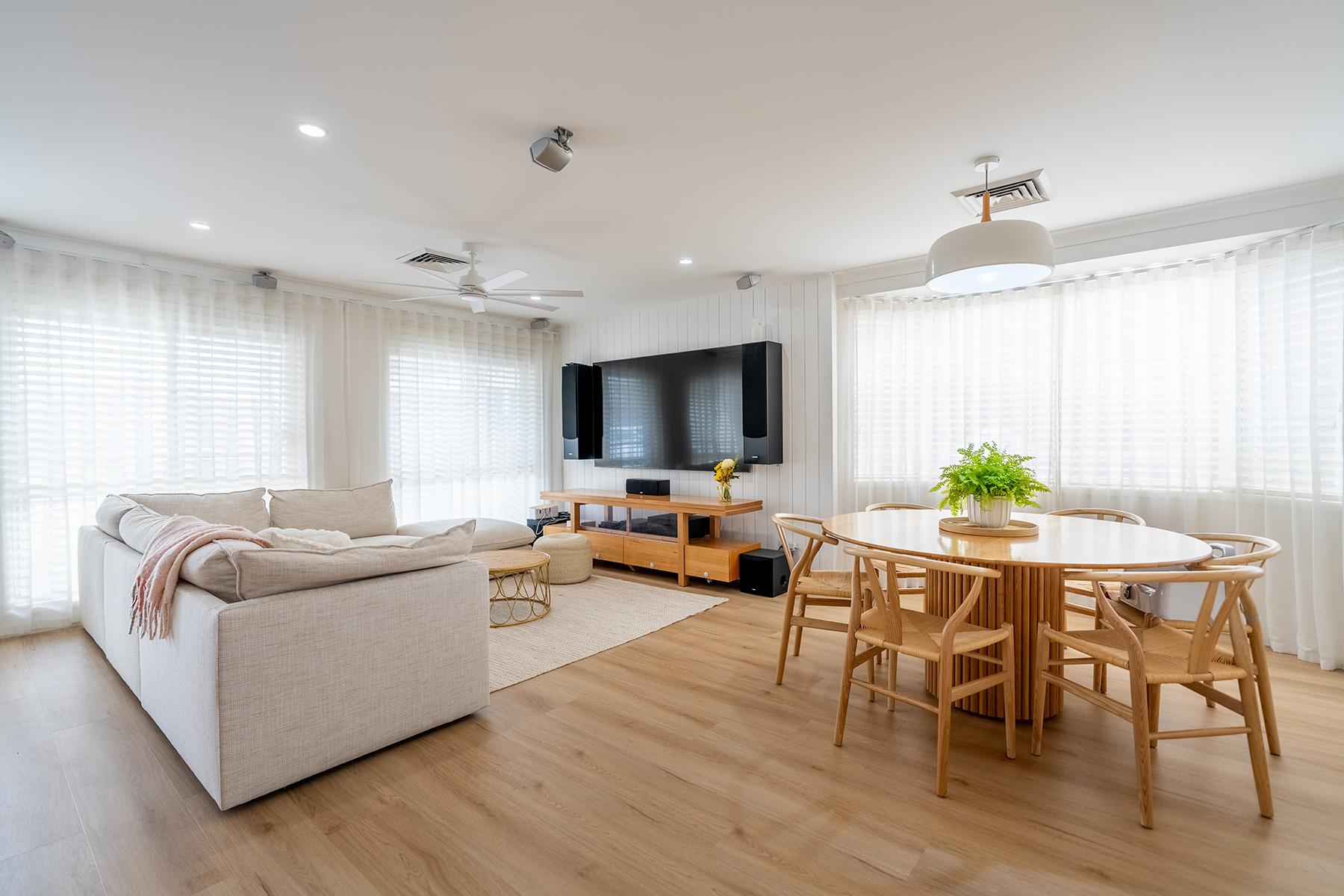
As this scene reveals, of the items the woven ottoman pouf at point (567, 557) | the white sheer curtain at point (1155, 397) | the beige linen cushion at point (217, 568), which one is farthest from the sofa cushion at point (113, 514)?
the white sheer curtain at point (1155, 397)

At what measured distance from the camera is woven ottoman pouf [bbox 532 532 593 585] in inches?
195

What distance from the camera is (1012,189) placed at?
3.03 meters

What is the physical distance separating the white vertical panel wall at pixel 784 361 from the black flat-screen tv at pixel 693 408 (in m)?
0.14

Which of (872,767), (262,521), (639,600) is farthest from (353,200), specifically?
(872,767)

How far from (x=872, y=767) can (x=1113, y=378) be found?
10.8 feet

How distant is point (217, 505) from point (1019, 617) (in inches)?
186

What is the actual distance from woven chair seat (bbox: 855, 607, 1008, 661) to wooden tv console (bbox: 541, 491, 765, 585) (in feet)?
7.56

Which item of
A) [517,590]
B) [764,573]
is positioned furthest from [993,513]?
[517,590]

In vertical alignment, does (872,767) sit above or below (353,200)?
below

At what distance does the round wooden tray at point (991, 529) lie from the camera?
2.56 meters

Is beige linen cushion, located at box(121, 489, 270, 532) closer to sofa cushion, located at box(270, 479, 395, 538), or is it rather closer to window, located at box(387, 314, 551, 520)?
sofa cushion, located at box(270, 479, 395, 538)

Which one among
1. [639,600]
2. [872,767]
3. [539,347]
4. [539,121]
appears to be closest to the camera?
[872,767]

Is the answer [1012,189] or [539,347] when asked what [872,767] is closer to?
[1012,189]

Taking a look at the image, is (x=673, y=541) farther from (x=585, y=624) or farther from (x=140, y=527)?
(x=140, y=527)
